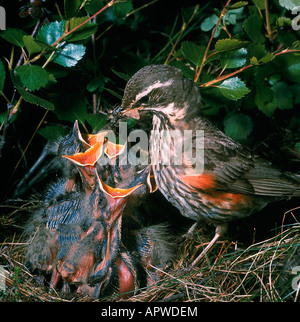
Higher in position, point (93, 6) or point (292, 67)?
point (93, 6)

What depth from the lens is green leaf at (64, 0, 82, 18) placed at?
7.45 ft

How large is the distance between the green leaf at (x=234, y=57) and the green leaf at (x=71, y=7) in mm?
878

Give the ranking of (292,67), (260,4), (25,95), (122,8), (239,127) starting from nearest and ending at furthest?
1. (25,95)
2. (122,8)
3. (260,4)
4. (292,67)
5. (239,127)

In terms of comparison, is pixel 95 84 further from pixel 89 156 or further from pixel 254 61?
pixel 254 61

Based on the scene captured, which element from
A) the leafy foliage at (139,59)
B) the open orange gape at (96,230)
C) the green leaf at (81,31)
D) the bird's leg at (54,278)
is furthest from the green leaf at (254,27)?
the bird's leg at (54,278)

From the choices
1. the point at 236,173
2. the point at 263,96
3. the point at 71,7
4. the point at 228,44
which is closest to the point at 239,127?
the point at 263,96

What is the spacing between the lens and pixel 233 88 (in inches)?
98.0

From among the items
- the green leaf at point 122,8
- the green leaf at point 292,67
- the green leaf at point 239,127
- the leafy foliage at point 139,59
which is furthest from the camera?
the green leaf at point 239,127

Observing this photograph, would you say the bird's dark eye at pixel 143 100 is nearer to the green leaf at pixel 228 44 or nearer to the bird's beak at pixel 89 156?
the bird's beak at pixel 89 156

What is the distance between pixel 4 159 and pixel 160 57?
1.38 meters

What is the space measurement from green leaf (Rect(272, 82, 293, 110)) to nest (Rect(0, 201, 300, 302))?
839mm

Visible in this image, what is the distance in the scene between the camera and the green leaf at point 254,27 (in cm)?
265

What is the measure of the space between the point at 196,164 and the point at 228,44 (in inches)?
27.3

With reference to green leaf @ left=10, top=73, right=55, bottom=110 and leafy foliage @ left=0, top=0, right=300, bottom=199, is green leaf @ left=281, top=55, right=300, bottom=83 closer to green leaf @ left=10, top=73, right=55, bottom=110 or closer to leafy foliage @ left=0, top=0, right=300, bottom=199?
leafy foliage @ left=0, top=0, right=300, bottom=199
